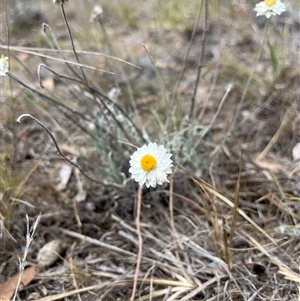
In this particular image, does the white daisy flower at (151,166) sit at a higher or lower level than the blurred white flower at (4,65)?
lower

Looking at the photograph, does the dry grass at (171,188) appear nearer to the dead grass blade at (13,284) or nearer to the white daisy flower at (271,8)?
the dead grass blade at (13,284)

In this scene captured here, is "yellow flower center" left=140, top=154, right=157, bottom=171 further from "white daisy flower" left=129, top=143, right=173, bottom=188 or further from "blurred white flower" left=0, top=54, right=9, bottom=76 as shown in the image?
"blurred white flower" left=0, top=54, right=9, bottom=76

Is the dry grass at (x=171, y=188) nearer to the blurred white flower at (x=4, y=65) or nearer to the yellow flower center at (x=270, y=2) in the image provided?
the blurred white flower at (x=4, y=65)

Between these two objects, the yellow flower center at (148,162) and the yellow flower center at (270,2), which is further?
the yellow flower center at (270,2)

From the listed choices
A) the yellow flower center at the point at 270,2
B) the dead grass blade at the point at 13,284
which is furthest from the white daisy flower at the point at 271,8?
the dead grass blade at the point at 13,284

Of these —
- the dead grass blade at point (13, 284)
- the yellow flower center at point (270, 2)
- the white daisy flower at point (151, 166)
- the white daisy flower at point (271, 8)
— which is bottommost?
the dead grass blade at point (13, 284)

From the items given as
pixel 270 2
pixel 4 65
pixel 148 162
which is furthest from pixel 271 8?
pixel 4 65

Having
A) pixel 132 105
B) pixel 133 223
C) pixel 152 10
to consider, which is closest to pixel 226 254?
pixel 133 223

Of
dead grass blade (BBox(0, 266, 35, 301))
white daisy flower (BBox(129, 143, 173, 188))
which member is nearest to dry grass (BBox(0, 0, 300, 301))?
dead grass blade (BBox(0, 266, 35, 301))
